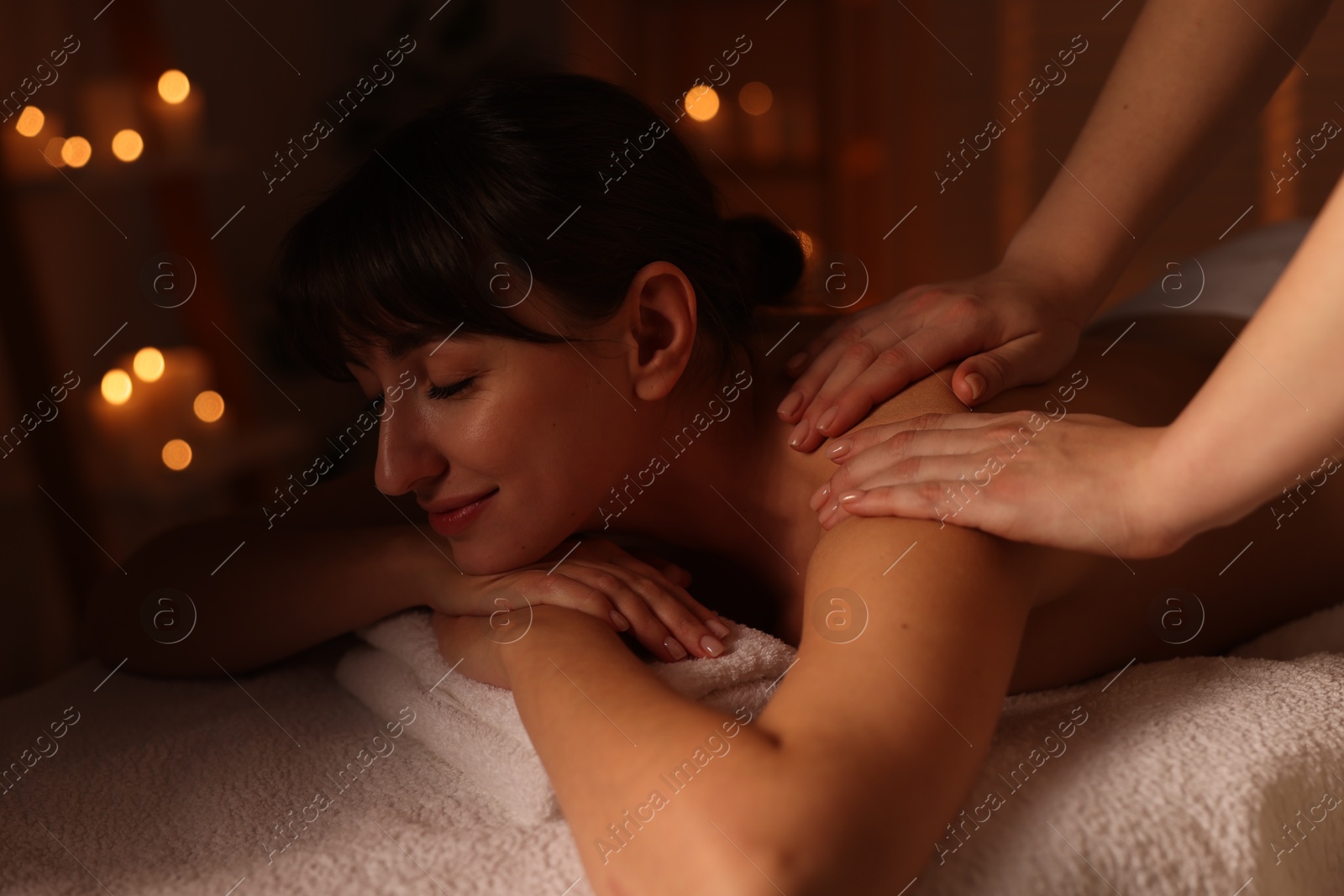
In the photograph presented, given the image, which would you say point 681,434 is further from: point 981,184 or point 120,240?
point 981,184

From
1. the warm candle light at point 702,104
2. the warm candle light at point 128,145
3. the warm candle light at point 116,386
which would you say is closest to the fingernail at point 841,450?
the warm candle light at point 116,386

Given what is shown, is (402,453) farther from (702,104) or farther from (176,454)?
(702,104)

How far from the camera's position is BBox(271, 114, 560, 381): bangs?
0.87 metres

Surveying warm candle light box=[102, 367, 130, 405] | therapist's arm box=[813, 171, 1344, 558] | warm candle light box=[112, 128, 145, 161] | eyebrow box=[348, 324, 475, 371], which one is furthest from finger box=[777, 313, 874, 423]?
warm candle light box=[112, 128, 145, 161]

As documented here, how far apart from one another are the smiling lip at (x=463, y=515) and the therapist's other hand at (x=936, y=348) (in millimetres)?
291

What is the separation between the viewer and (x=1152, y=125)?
1.07 meters

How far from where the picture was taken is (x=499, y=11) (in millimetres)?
2447

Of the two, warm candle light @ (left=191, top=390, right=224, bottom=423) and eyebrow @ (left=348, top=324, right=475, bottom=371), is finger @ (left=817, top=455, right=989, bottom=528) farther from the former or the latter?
warm candle light @ (left=191, top=390, right=224, bottom=423)

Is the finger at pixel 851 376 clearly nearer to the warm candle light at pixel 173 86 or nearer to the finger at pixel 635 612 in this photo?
the finger at pixel 635 612

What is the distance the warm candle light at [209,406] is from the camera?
1.73 meters

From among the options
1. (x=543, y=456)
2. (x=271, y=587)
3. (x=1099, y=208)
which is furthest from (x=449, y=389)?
(x=1099, y=208)

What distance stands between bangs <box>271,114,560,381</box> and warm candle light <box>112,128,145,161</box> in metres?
0.90

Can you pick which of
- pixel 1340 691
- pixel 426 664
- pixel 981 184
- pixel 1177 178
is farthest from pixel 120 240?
pixel 981 184

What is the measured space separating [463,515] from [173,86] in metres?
1.21
